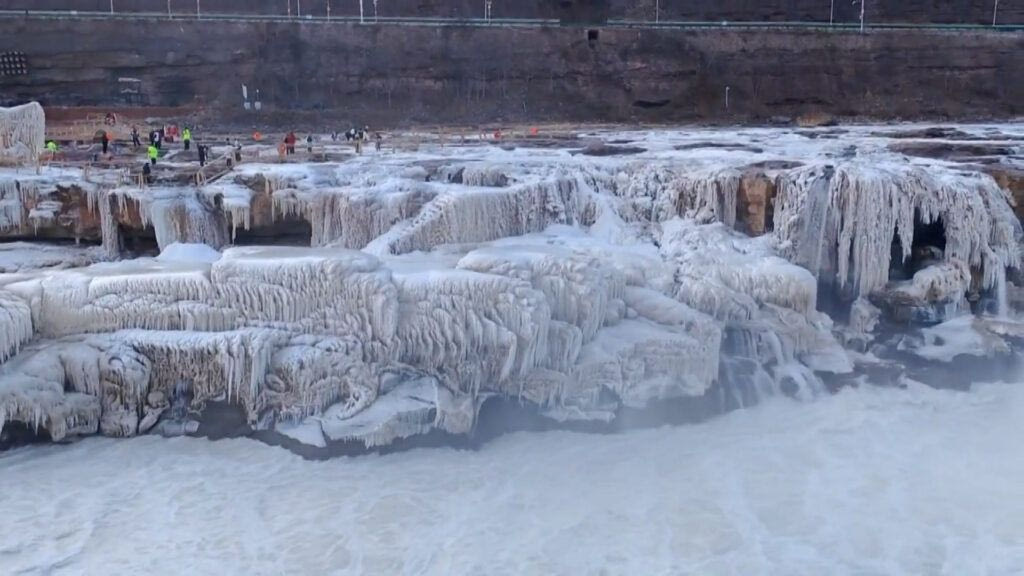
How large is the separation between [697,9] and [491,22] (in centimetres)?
717

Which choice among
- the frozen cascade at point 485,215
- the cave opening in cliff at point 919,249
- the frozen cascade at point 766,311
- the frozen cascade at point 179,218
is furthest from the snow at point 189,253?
the cave opening in cliff at point 919,249

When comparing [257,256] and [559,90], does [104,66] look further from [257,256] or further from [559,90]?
[257,256]

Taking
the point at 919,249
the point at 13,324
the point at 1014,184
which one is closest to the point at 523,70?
the point at 919,249

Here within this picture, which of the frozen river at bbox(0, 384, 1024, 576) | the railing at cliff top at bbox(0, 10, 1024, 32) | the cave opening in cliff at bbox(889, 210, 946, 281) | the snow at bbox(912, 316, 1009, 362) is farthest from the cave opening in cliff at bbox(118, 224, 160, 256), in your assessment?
the railing at cliff top at bbox(0, 10, 1024, 32)

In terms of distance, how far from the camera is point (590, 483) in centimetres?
862

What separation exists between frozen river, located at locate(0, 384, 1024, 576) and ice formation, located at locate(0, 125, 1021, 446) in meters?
0.51

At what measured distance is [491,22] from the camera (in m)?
27.7

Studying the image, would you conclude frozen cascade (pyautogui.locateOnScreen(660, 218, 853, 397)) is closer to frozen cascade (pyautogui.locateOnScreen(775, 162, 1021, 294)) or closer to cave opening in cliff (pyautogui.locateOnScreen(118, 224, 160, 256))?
frozen cascade (pyautogui.locateOnScreen(775, 162, 1021, 294))

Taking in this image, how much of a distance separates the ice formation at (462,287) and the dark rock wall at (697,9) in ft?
52.6

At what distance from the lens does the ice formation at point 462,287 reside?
30.2 ft

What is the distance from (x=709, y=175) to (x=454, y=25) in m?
16.3

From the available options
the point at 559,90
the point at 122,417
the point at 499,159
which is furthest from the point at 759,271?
the point at 559,90

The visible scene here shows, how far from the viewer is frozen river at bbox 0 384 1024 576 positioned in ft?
24.2

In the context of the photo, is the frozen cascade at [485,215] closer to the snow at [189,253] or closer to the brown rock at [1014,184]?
the snow at [189,253]
